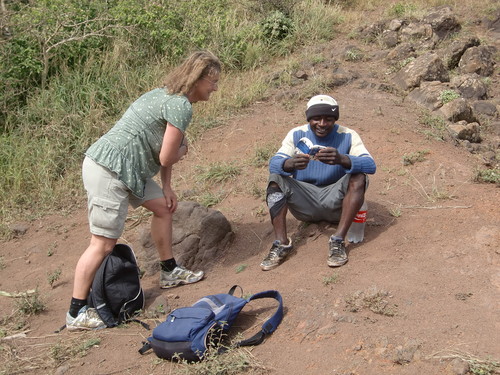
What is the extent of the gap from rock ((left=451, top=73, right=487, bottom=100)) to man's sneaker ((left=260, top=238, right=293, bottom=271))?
4.33m

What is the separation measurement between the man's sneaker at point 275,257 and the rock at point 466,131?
3182 mm

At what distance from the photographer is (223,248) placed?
524 cm

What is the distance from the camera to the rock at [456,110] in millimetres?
7066

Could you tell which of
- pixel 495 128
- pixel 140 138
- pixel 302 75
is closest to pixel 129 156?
pixel 140 138

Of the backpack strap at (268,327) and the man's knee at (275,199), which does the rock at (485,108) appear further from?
the backpack strap at (268,327)

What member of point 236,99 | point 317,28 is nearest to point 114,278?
point 236,99

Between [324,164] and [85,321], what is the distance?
6.69 feet

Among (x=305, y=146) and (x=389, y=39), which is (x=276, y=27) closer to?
(x=389, y=39)

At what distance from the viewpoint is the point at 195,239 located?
16.9 feet

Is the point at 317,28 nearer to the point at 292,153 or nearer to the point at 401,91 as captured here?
the point at 401,91

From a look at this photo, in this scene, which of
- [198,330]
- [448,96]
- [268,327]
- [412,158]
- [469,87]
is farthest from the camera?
[469,87]

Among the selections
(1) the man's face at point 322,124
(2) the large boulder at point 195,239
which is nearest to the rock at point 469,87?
(1) the man's face at point 322,124

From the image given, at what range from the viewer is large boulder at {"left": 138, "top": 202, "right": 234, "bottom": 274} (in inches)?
201

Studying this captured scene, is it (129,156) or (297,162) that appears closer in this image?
(129,156)
